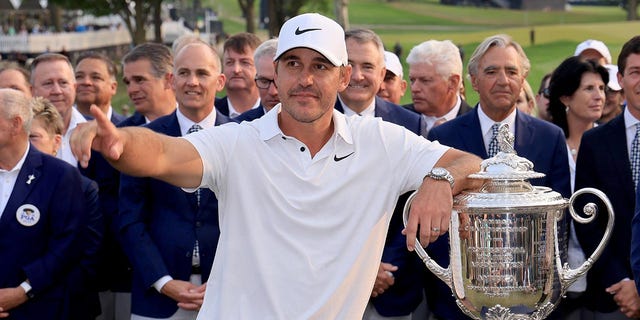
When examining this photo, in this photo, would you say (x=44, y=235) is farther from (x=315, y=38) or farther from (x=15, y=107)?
(x=315, y=38)

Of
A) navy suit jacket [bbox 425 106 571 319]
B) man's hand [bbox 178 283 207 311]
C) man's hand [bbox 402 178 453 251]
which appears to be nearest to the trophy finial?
man's hand [bbox 402 178 453 251]

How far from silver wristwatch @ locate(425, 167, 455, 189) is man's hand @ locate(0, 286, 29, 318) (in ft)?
11.2

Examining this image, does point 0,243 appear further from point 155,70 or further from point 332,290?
point 332,290

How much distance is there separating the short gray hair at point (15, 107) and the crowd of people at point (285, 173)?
0.01m

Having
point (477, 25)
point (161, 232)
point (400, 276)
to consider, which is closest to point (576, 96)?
point (400, 276)

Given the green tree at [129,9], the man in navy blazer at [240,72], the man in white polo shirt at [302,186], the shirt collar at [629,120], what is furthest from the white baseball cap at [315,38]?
the green tree at [129,9]

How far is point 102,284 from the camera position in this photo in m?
8.16

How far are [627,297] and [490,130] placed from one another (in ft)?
4.05

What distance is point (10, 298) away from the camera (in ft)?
23.4

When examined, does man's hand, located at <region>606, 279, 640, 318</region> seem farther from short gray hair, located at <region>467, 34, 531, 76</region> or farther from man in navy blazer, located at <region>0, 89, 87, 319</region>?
man in navy blazer, located at <region>0, 89, 87, 319</region>

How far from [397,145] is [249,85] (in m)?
4.03

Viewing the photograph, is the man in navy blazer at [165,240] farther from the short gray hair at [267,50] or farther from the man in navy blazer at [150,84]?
the man in navy blazer at [150,84]

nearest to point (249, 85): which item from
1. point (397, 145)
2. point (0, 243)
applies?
point (0, 243)

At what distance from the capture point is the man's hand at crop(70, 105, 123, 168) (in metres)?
3.96
